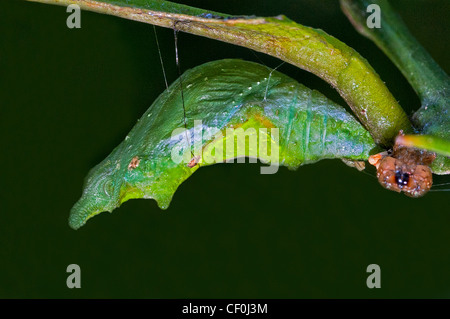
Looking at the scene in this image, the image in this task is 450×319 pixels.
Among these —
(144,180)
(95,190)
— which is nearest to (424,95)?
(144,180)

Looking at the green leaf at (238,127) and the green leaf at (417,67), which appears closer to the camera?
the green leaf at (417,67)

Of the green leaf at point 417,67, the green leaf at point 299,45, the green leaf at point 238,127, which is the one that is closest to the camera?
the green leaf at point 299,45

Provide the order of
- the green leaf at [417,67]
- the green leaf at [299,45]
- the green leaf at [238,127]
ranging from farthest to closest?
the green leaf at [238,127]
the green leaf at [417,67]
the green leaf at [299,45]

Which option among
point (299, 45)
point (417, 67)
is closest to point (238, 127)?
point (299, 45)

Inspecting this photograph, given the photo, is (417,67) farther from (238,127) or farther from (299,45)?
(238,127)

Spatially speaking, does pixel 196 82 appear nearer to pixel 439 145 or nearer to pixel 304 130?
pixel 304 130
